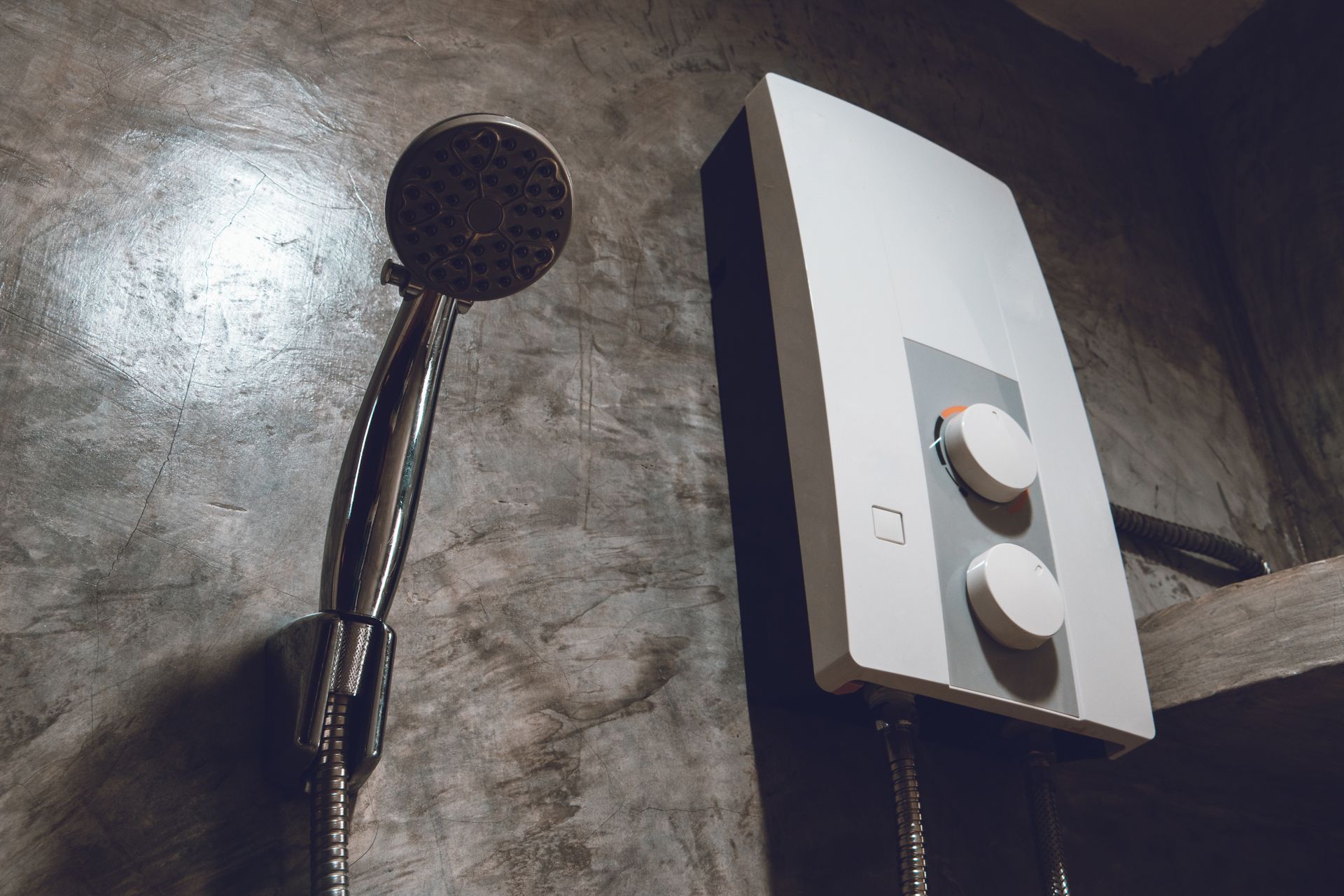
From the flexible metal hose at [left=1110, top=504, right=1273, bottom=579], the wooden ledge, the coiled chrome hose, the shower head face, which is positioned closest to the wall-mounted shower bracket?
the shower head face

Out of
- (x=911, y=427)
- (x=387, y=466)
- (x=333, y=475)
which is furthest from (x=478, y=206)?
(x=911, y=427)

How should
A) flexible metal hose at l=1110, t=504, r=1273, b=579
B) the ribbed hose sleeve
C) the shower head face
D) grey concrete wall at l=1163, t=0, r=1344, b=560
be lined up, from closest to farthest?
1. the shower head face
2. the ribbed hose sleeve
3. flexible metal hose at l=1110, t=504, r=1273, b=579
4. grey concrete wall at l=1163, t=0, r=1344, b=560

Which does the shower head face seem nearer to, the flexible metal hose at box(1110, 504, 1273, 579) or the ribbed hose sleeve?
the ribbed hose sleeve

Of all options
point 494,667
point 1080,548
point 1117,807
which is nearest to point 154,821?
point 494,667

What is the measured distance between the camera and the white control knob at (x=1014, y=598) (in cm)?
61

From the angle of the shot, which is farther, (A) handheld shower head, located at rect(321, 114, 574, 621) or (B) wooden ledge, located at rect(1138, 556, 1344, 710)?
(B) wooden ledge, located at rect(1138, 556, 1344, 710)

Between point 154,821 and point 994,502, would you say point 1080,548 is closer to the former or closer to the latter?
point 994,502

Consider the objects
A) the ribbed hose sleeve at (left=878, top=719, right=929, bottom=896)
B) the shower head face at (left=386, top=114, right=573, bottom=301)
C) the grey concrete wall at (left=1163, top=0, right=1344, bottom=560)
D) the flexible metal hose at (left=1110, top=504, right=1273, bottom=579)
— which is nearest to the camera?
the shower head face at (left=386, top=114, right=573, bottom=301)

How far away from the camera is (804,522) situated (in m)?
0.63

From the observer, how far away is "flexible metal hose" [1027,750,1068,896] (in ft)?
2.17

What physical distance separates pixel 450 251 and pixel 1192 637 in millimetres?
645

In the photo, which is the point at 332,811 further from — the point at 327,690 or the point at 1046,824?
the point at 1046,824

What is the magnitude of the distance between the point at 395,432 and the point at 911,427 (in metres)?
0.36

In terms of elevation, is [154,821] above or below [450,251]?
below
